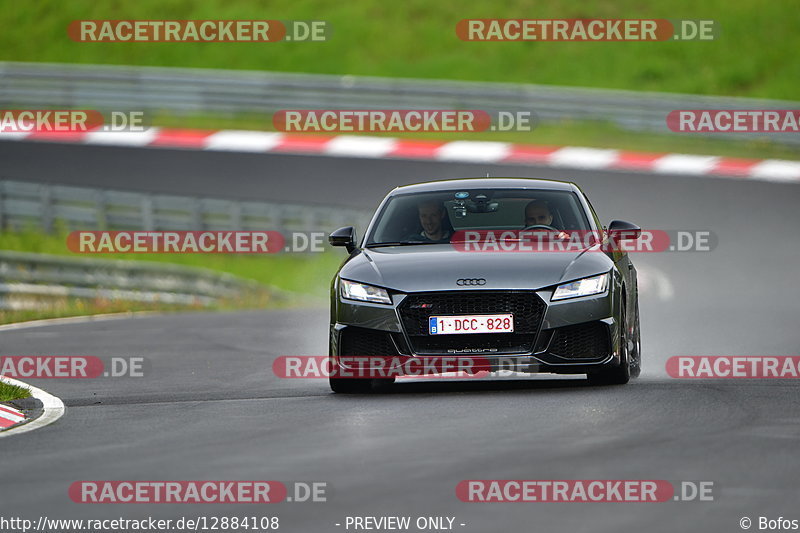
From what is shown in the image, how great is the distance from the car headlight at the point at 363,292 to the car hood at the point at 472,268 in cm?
4

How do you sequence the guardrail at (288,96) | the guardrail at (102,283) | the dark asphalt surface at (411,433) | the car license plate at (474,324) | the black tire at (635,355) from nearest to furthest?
1. the dark asphalt surface at (411,433)
2. the car license plate at (474,324)
3. the black tire at (635,355)
4. the guardrail at (102,283)
5. the guardrail at (288,96)

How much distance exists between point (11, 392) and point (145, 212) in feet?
55.3

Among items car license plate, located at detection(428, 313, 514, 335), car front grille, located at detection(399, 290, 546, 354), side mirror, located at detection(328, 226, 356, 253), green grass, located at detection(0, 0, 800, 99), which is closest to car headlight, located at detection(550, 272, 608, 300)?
car front grille, located at detection(399, 290, 546, 354)

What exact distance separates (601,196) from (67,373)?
13832 mm

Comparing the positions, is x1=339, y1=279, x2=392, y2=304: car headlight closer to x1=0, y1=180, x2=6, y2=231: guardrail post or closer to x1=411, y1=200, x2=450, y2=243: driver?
x1=411, y1=200, x2=450, y2=243: driver

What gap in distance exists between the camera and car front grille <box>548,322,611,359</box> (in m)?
10.9

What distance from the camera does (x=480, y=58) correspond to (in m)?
48.5

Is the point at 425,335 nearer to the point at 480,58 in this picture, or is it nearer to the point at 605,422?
the point at 605,422

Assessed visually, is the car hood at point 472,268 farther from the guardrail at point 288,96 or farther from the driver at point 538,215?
the guardrail at point 288,96

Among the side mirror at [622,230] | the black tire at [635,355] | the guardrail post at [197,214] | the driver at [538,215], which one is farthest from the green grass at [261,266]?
the side mirror at [622,230]

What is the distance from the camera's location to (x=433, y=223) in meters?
12.0

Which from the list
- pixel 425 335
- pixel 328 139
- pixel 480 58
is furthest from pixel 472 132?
pixel 425 335

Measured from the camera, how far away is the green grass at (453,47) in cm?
4678

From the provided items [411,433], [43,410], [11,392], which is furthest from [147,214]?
[411,433]
